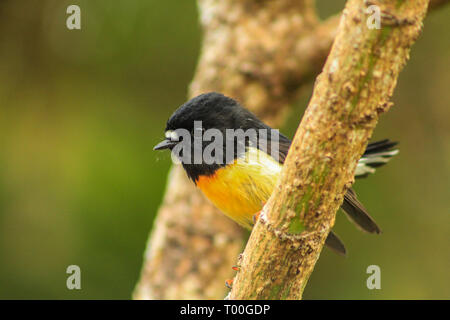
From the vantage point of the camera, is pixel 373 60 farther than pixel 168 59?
No

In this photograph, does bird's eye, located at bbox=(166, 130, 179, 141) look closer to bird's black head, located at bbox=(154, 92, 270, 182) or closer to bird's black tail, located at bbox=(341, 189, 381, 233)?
bird's black head, located at bbox=(154, 92, 270, 182)

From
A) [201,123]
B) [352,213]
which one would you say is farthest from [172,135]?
[352,213]

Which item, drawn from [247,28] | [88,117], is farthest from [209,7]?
[88,117]

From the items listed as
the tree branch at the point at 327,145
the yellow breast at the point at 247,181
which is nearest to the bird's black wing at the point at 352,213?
the yellow breast at the point at 247,181

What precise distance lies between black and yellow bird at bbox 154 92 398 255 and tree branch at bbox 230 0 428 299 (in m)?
0.83

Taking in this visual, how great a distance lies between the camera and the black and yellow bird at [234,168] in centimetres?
286

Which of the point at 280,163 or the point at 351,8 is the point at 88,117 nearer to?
the point at 280,163

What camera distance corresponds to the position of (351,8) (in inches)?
63.4

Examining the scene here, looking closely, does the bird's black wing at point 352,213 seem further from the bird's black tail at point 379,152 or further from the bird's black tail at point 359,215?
the bird's black tail at point 379,152

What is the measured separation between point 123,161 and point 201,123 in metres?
1.39

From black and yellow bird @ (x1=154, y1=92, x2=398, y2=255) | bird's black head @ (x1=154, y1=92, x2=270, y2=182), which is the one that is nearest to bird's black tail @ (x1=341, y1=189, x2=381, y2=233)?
black and yellow bird @ (x1=154, y1=92, x2=398, y2=255)

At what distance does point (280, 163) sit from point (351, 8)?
153 centimetres

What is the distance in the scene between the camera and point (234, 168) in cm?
288
